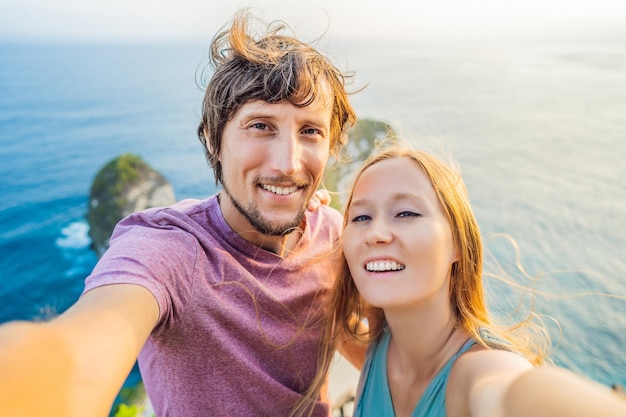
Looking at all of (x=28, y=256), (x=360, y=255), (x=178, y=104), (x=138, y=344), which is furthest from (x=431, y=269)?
(x=178, y=104)

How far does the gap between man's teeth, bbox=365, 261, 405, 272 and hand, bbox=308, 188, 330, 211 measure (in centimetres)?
80

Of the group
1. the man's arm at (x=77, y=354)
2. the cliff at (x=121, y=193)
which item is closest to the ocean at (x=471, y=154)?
the man's arm at (x=77, y=354)

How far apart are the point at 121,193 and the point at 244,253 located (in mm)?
19510

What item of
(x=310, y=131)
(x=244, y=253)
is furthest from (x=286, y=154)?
(x=244, y=253)

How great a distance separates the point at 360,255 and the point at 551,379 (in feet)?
3.34

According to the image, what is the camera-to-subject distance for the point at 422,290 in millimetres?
1817

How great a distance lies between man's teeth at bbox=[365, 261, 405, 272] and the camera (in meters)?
1.83

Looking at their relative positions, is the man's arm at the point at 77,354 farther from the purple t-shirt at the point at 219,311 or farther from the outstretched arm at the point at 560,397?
the outstretched arm at the point at 560,397

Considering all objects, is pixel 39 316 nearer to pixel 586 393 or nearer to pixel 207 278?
pixel 207 278

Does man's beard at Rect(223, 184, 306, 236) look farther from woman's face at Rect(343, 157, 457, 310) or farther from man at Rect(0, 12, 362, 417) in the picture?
woman's face at Rect(343, 157, 457, 310)

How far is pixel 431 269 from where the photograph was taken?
1842mm

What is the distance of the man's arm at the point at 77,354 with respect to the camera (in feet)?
2.74

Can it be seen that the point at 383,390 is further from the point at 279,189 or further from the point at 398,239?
the point at 279,189

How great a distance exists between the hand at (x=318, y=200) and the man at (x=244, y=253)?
3.1 inches
